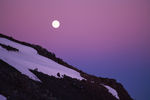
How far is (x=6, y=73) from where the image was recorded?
17609 millimetres

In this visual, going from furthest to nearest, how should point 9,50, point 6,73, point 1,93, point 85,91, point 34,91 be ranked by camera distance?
point 9,50, point 85,91, point 6,73, point 34,91, point 1,93

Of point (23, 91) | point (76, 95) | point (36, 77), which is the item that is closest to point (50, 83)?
point (36, 77)

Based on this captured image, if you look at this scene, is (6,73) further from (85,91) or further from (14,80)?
(85,91)

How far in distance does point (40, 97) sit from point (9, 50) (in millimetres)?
13698

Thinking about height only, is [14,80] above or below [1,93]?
above

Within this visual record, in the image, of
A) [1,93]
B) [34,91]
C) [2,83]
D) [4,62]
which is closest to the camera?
[1,93]

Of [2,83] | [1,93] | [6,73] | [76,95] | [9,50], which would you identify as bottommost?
[1,93]

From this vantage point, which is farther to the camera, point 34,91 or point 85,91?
point 85,91

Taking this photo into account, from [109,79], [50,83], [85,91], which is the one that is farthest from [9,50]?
[109,79]

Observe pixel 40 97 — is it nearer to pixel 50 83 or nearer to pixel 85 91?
pixel 50 83

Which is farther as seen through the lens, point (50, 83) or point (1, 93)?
point (50, 83)

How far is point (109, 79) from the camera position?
37.9 meters

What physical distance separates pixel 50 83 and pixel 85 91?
4.32 meters

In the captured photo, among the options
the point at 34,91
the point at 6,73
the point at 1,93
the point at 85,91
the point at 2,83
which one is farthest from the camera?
the point at 85,91
